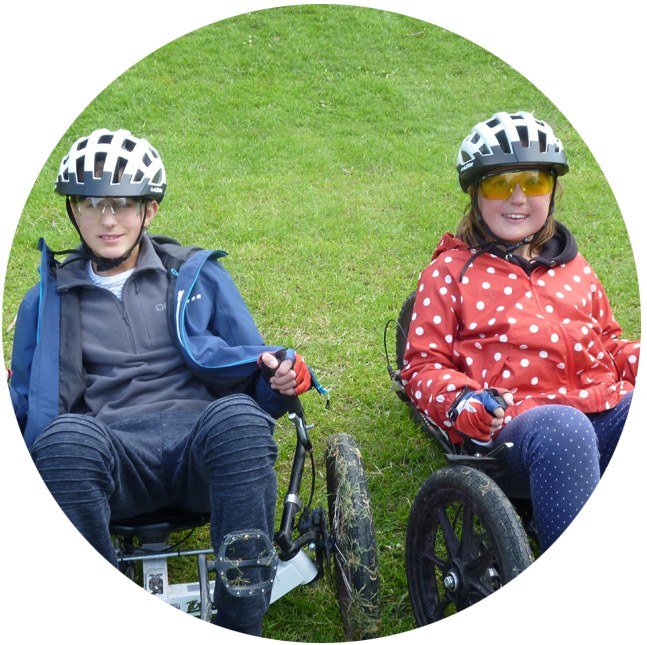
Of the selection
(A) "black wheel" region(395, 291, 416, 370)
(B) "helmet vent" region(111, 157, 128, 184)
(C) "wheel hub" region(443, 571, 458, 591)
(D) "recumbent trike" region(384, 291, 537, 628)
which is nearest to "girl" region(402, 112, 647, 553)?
(D) "recumbent trike" region(384, 291, 537, 628)

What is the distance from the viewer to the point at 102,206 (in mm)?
2646

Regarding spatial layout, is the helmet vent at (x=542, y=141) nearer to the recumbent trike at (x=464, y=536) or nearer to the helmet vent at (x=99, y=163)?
the recumbent trike at (x=464, y=536)

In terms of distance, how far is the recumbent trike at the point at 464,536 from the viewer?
1888 mm

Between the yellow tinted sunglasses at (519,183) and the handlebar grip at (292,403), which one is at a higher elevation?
the yellow tinted sunglasses at (519,183)

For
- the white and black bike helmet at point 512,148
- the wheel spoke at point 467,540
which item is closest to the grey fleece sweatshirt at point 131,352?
the wheel spoke at point 467,540

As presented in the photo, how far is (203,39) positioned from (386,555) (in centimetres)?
865

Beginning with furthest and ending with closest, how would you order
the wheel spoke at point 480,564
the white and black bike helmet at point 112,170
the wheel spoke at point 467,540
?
the white and black bike helmet at point 112,170
the wheel spoke at point 467,540
the wheel spoke at point 480,564

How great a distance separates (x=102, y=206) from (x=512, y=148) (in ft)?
5.61

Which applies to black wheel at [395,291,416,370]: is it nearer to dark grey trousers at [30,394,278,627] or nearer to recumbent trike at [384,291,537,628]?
recumbent trike at [384,291,537,628]

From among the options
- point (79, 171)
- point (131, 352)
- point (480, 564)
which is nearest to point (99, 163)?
point (79, 171)

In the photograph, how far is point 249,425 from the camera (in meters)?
2.08

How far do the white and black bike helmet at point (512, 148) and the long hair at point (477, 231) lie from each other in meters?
0.10

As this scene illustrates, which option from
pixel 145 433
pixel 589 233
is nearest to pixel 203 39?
pixel 589 233

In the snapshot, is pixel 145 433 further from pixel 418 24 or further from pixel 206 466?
pixel 418 24
